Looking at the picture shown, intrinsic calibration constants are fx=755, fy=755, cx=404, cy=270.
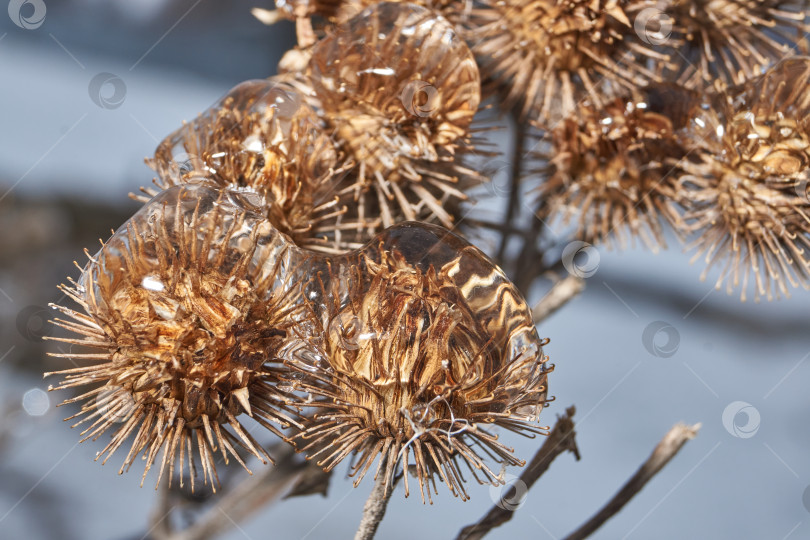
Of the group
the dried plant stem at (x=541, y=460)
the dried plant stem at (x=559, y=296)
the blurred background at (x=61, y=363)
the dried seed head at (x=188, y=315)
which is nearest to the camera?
the dried seed head at (x=188, y=315)

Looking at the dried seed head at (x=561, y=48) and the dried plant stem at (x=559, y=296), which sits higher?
the dried seed head at (x=561, y=48)

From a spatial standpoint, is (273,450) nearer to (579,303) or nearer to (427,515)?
(427,515)

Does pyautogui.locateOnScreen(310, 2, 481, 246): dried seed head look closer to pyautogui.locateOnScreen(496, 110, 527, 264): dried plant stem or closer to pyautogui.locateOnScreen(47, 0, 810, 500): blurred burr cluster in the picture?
pyautogui.locateOnScreen(47, 0, 810, 500): blurred burr cluster

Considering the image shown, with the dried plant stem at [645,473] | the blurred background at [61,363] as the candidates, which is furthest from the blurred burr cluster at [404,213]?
the blurred background at [61,363]

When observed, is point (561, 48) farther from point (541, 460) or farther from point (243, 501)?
point (243, 501)

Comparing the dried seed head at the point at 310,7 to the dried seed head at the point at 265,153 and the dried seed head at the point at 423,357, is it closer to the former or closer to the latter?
the dried seed head at the point at 265,153

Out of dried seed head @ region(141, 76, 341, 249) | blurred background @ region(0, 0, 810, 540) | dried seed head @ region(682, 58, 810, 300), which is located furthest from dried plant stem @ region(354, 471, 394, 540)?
blurred background @ region(0, 0, 810, 540)

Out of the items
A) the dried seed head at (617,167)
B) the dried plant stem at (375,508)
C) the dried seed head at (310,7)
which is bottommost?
the dried plant stem at (375,508)

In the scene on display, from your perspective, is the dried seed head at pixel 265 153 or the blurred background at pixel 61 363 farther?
the blurred background at pixel 61 363
